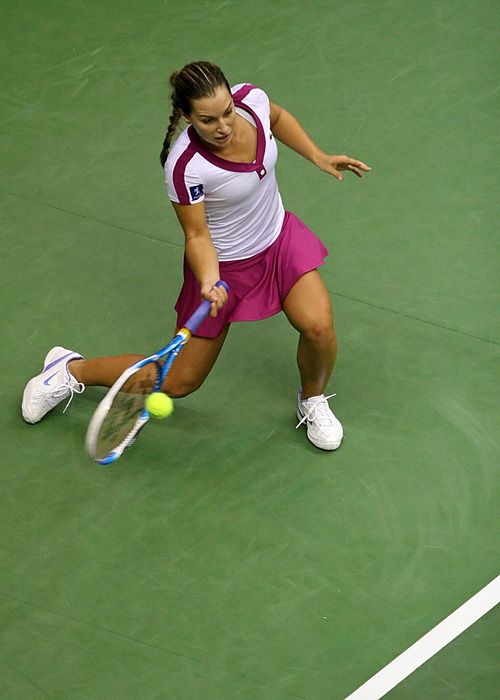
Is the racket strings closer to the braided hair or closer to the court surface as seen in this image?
the court surface

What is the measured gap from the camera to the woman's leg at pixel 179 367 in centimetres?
438

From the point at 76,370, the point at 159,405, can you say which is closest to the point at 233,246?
the point at 159,405

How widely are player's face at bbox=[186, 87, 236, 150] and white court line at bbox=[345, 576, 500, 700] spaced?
1.77m

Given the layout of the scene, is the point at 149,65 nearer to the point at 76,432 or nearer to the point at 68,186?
the point at 68,186

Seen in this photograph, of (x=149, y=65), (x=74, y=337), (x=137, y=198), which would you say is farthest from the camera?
(x=149, y=65)

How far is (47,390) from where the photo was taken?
15.1 ft

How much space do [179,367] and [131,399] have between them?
1.51ft

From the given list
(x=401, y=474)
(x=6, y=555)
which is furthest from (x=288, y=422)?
(x=6, y=555)

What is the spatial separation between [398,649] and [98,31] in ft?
12.8

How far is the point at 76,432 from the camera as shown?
4633 mm

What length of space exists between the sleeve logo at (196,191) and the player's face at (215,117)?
157 millimetres

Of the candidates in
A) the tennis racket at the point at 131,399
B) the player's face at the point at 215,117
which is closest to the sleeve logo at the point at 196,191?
the player's face at the point at 215,117

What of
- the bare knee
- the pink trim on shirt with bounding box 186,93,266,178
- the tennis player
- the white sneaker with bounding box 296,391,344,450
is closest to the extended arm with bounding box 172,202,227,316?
the tennis player

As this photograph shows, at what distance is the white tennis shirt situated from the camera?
3949mm
